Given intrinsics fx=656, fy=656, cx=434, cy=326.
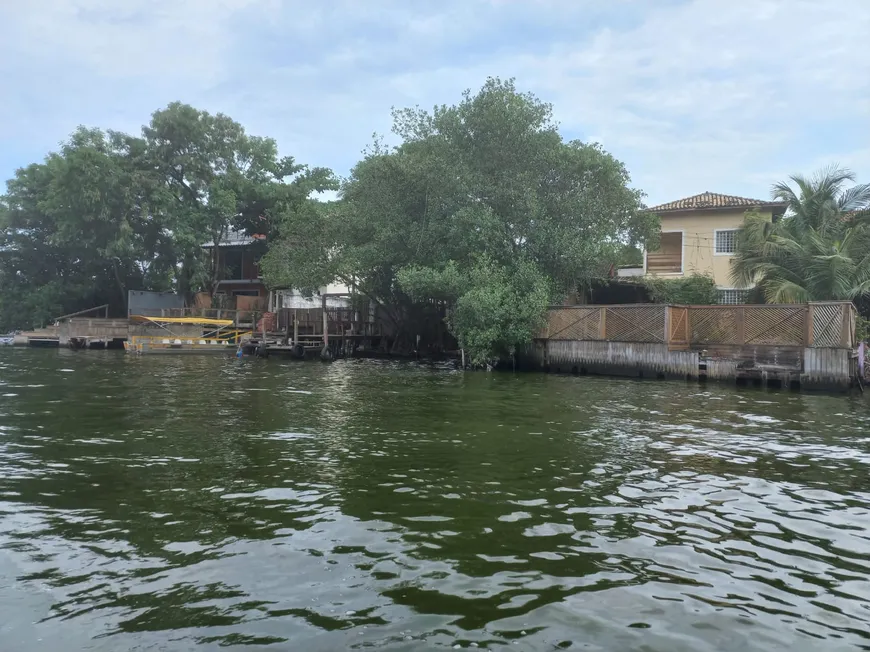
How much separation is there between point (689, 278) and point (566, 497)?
26.0m

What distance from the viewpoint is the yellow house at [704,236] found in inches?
1233

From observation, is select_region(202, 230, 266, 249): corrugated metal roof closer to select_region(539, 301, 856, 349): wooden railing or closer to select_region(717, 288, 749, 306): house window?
select_region(539, 301, 856, 349): wooden railing

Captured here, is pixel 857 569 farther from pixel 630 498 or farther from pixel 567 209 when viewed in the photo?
pixel 567 209

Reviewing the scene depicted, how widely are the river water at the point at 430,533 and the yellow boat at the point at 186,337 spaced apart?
74.2ft

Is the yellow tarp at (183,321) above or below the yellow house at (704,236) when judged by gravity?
below

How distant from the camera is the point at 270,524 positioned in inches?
247

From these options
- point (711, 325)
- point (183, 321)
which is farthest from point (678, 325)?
point (183, 321)

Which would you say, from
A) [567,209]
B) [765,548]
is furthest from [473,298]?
[765,548]

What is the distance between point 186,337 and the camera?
36.1 metres

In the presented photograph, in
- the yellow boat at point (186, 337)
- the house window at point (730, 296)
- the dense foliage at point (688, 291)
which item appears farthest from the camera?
the yellow boat at point (186, 337)

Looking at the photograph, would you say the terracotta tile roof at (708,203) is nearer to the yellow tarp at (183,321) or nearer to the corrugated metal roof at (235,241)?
the yellow tarp at (183,321)

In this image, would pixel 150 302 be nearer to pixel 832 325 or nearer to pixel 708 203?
pixel 708 203

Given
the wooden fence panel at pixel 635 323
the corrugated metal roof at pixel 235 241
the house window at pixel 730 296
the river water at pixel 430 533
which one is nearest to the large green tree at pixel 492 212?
the wooden fence panel at pixel 635 323

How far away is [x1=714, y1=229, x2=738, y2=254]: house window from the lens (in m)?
31.6
